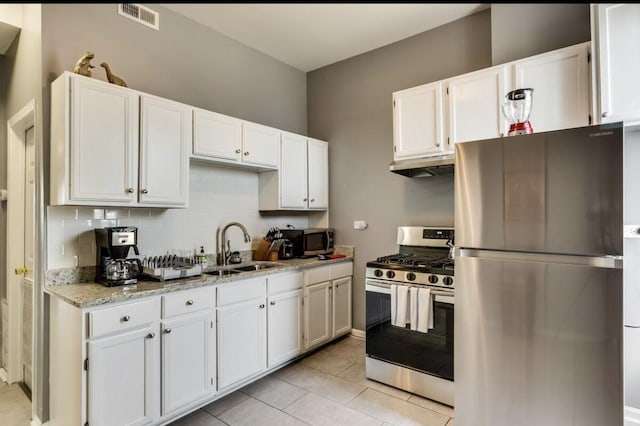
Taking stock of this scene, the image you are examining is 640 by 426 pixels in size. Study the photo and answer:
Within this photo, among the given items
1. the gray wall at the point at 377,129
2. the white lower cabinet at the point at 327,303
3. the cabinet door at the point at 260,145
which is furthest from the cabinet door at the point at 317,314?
the cabinet door at the point at 260,145

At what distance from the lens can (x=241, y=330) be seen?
9.08 ft

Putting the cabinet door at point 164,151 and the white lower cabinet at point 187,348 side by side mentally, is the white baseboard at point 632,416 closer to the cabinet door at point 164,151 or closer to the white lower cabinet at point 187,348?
the white lower cabinet at point 187,348

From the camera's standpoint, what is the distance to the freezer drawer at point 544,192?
67.4 inches

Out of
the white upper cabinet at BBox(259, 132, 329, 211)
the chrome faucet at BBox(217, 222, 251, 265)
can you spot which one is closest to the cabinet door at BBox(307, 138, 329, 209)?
the white upper cabinet at BBox(259, 132, 329, 211)

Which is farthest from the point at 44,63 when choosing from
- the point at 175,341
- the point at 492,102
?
the point at 492,102

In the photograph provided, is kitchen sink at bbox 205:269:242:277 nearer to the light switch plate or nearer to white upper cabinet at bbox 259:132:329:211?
white upper cabinet at bbox 259:132:329:211

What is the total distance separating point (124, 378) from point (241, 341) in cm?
85

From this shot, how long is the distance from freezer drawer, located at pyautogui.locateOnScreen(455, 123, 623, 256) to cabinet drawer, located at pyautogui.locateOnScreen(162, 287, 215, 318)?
174 centimetres

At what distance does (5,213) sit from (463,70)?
4.41 metres

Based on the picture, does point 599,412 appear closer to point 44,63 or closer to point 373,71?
point 373,71

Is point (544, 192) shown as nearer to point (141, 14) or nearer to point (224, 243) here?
point (224, 243)

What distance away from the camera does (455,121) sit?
295 cm

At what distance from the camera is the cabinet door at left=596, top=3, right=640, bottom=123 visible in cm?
208

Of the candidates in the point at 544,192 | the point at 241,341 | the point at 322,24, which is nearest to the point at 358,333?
the point at 241,341
